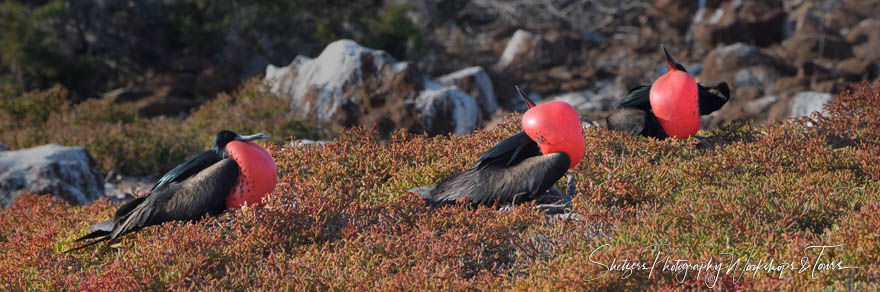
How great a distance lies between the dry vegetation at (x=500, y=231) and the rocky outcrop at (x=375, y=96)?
4256 mm

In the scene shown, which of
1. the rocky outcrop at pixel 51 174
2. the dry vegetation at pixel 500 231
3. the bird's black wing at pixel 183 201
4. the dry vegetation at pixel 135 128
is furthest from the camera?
the dry vegetation at pixel 135 128

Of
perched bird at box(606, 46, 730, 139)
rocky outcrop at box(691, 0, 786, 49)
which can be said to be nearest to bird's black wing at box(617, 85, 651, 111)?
perched bird at box(606, 46, 730, 139)

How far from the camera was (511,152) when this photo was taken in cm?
Result: 480

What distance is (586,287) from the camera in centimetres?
352

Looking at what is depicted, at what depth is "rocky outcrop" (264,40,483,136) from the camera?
9852mm

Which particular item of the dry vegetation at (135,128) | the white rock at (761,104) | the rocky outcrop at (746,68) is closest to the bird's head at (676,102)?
the dry vegetation at (135,128)

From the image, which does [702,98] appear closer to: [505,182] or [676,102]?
[676,102]

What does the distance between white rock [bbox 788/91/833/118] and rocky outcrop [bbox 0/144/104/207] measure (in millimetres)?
8315

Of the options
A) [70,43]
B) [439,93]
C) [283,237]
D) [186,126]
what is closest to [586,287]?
[283,237]

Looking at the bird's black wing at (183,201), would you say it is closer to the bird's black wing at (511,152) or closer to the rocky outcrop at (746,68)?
the bird's black wing at (511,152)

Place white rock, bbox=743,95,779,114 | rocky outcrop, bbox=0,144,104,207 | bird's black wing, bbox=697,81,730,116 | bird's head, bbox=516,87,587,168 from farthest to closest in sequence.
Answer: white rock, bbox=743,95,779,114 < rocky outcrop, bbox=0,144,104,207 < bird's black wing, bbox=697,81,730,116 < bird's head, bbox=516,87,587,168

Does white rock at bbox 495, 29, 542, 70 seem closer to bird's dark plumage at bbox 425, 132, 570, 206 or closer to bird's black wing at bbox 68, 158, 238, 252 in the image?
bird's dark plumage at bbox 425, 132, 570, 206

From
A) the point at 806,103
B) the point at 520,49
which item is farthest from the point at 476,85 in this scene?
the point at 806,103

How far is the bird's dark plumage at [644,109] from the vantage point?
5828 mm
